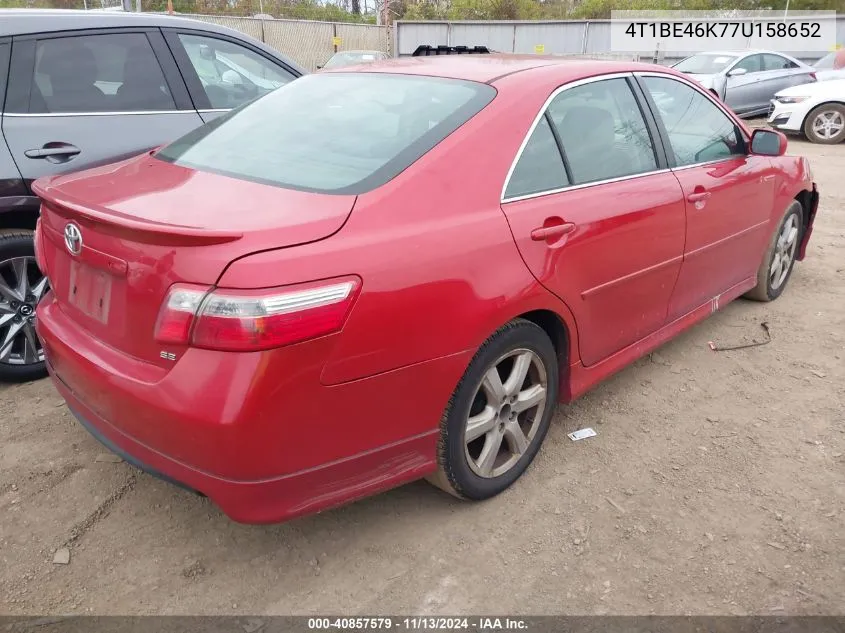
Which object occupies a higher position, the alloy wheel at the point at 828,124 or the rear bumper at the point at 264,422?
the alloy wheel at the point at 828,124

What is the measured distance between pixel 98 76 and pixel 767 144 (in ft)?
12.0

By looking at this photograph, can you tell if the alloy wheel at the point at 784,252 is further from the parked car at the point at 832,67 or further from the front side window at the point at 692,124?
the parked car at the point at 832,67

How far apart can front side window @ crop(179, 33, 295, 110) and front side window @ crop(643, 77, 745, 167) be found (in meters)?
2.13

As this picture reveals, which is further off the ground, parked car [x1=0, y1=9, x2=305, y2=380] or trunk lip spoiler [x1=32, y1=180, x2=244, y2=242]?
parked car [x1=0, y1=9, x2=305, y2=380]

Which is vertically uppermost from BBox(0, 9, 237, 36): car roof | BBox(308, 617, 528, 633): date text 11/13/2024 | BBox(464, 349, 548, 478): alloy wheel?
BBox(0, 9, 237, 36): car roof

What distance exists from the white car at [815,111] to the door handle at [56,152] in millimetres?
12161

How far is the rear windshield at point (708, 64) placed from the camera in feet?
45.6

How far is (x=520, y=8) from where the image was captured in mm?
45312

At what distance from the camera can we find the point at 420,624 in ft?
6.89

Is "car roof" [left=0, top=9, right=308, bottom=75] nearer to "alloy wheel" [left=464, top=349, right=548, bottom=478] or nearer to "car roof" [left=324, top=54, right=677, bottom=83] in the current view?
"car roof" [left=324, top=54, right=677, bottom=83]

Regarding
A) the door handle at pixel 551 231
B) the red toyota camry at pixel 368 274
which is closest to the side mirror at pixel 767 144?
the red toyota camry at pixel 368 274

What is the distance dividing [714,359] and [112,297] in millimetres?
3238

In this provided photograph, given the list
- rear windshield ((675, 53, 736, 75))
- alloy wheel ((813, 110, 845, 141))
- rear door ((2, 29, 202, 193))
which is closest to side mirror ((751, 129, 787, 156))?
rear door ((2, 29, 202, 193))

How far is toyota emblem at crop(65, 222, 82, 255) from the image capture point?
216 centimetres
